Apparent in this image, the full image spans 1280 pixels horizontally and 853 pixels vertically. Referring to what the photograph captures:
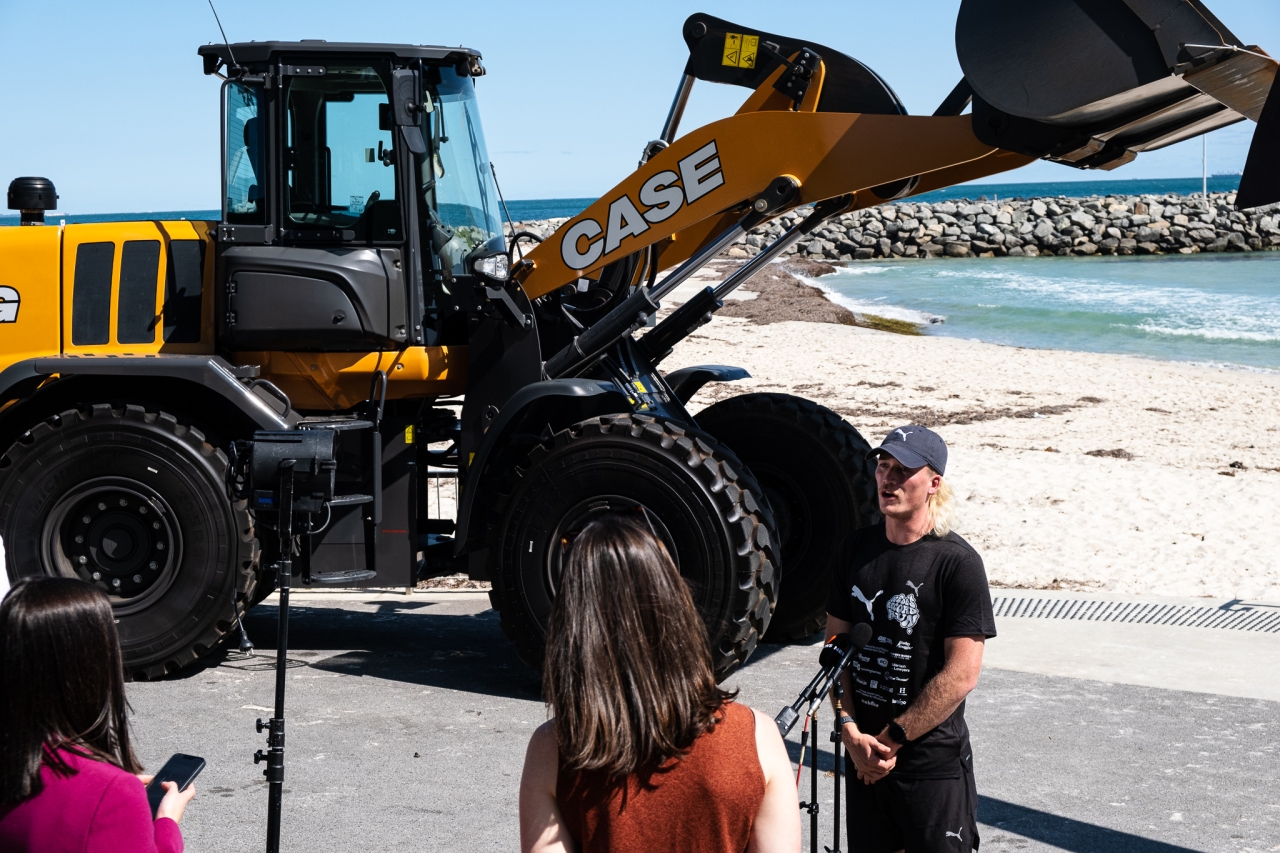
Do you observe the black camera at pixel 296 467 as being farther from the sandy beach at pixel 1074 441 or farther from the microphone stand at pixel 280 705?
the sandy beach at pixel 1074 441

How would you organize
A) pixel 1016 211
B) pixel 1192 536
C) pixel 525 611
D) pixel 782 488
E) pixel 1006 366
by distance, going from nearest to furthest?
pixel 525 611, pixel 782 488, pixel 1192 536, pixel 1006 366, pixel 1016 211

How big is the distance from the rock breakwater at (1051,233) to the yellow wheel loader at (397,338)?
157 feet

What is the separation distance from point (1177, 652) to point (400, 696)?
4074 millimetres

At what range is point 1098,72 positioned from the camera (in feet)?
17.5

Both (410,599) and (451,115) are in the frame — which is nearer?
(451,115)

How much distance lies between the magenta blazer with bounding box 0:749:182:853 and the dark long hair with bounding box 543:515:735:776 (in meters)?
0.84

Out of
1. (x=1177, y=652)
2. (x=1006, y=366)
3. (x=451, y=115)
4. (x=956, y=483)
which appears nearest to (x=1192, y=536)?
(x=956, y=483)

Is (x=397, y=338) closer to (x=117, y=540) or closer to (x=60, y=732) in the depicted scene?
(x=117, y=540)

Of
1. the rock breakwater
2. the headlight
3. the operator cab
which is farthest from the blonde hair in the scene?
the rock breakwater

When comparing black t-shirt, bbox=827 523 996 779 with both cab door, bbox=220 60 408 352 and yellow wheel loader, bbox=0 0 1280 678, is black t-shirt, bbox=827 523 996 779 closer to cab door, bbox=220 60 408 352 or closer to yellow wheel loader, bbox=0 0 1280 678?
yellow wheel loader, bbox=0 0 1280 678

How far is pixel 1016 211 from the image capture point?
201 feet

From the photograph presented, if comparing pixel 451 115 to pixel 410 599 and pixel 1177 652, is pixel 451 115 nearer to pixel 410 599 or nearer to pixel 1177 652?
pixel 410 599

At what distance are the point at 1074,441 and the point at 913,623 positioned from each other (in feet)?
37.0

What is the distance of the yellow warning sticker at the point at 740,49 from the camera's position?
7066 millimetres
